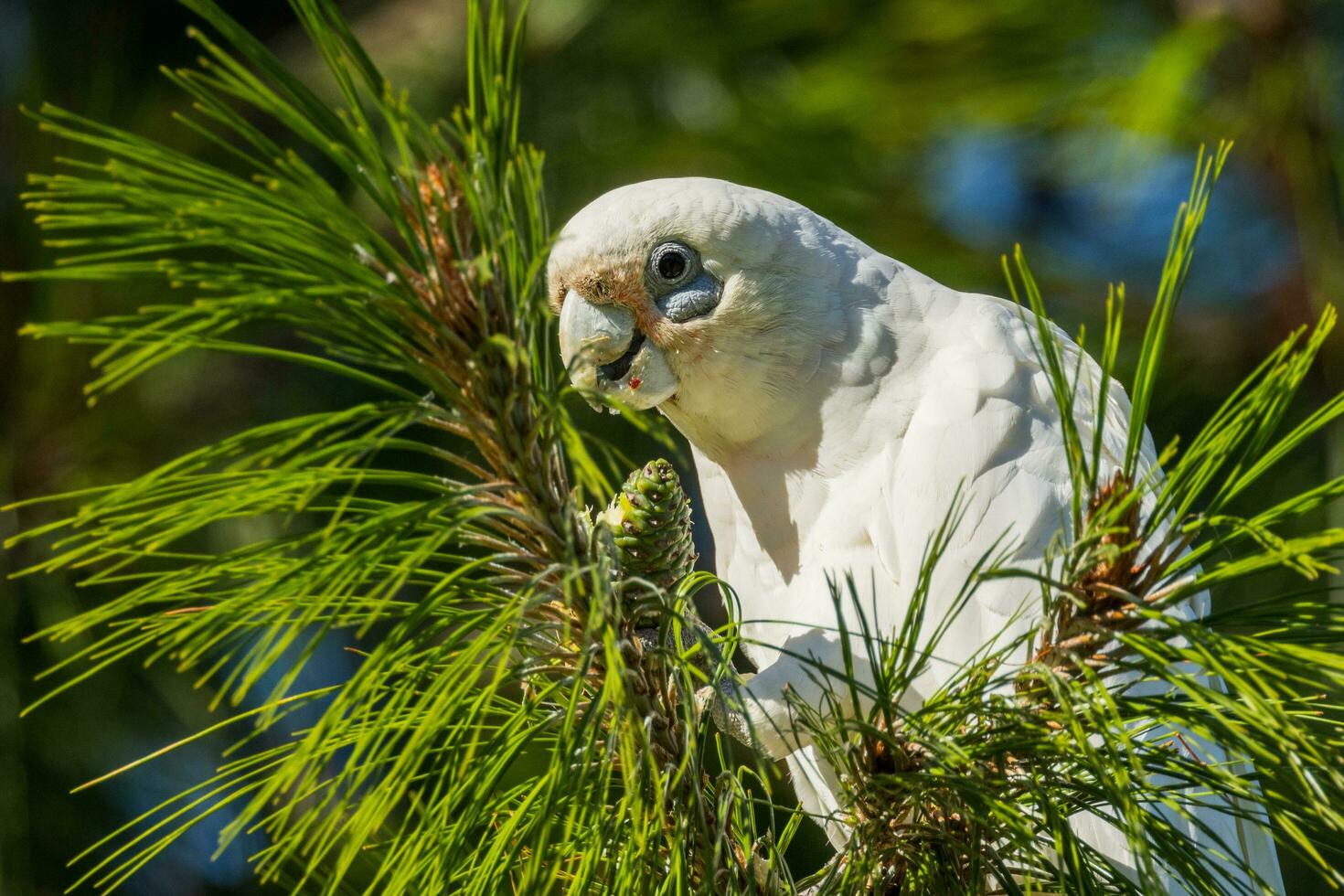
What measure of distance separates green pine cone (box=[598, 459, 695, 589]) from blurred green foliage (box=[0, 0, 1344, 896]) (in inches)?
98.8

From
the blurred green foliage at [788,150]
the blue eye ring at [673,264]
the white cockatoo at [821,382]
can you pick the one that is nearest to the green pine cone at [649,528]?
the white cockatoo at [821,382]

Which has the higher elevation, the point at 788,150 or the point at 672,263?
the point at 788,150

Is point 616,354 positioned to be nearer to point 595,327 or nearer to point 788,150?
point 595,327

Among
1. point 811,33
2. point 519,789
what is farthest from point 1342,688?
point 811,33

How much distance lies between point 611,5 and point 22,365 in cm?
224

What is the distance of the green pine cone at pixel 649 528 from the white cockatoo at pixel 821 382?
70 cm

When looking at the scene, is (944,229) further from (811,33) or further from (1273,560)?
(1273,560)

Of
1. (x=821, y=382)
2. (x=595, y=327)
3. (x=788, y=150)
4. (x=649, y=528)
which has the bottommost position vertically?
(x=649, y=528)

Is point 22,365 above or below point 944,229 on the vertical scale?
below

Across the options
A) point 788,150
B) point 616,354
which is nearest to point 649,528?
point 616,354

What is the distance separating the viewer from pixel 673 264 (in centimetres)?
229

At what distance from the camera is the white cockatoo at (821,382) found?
7.18ft

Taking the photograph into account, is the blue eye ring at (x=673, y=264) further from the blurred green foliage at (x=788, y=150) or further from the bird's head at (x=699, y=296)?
the blurred green foliage at (x=788, y=150)

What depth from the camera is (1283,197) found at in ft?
12.0
